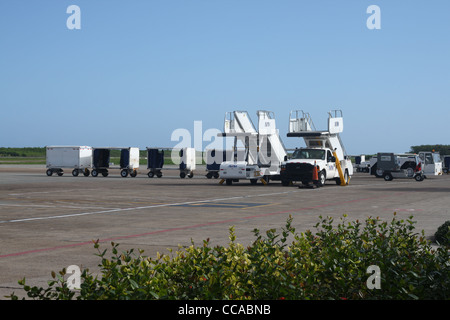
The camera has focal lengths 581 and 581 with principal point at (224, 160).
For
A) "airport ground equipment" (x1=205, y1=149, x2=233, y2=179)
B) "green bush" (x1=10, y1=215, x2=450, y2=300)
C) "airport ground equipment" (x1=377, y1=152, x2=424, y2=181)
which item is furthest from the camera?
"airport ground equipment" (x1=205, y1=149, x2=233, y2=179)

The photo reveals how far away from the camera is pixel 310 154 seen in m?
37.3

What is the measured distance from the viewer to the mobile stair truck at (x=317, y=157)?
35.8m

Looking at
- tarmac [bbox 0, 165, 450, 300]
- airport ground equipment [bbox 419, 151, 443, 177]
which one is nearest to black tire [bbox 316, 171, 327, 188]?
tarmac [bbox 0, 165, 450, 300]

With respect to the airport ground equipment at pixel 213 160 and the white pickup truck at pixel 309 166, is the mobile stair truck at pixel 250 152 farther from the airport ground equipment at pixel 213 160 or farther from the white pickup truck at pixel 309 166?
the airport ground equipment at pixel 213 160

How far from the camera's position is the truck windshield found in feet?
122

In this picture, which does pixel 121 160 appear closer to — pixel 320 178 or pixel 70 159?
pixel 70 159

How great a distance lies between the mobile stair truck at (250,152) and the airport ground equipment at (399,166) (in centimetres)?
1362

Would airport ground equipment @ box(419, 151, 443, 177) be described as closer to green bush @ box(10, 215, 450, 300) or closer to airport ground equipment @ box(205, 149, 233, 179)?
airport ground equipment @ box(205, 149, 233, 179)

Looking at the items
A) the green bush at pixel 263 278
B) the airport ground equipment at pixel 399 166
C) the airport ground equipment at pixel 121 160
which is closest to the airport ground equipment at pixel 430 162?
the airport ground equipment at pixel 399 166

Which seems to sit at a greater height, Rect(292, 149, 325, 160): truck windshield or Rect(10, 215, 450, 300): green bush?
Rect(292, 149, 325, 160): truck windshield

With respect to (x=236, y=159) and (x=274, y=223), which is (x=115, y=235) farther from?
(x=236, y=159)

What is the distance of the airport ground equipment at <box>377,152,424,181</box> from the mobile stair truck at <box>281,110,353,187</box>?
9.15 meters

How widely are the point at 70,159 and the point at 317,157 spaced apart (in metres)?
26.9

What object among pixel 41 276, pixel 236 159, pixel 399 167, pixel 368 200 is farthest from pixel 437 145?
pixel 41 276
